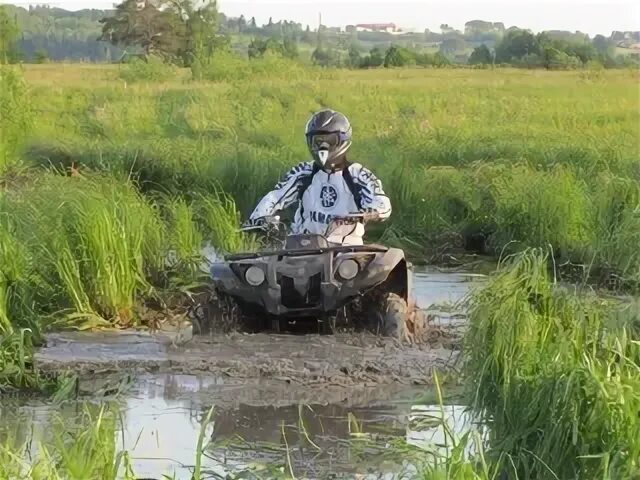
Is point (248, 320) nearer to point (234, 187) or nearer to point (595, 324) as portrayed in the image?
point (595, 324)

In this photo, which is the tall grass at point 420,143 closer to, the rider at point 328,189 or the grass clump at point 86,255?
the rider at point 328,189

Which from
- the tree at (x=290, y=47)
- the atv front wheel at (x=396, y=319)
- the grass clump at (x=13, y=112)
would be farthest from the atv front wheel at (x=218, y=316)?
the tree at (x=290, y=47)

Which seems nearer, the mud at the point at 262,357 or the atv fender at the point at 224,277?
the mud at the point at 262,357

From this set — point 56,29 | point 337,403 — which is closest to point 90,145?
point 337,403

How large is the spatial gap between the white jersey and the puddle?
179 centimetres

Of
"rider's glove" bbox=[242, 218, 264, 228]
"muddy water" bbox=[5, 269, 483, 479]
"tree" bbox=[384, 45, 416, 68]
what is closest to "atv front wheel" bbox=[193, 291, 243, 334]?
"muddy water" bbox=[5, 269, 483, 479]

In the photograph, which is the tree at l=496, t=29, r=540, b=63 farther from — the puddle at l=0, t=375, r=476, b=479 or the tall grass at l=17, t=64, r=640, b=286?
the puddle at l=0, t=375, r=476, b=479

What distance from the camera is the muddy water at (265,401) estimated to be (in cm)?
725

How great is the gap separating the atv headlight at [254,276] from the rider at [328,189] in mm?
717

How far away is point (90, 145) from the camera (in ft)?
75.1

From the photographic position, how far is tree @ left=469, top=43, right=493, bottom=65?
53.2 meters

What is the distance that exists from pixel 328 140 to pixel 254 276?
1.31m

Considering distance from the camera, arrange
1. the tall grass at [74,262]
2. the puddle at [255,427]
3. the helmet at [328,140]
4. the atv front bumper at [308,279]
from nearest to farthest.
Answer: the puddle at [255,427]
the atv front bumper at [308,279]
the tall grass at [74,262]
the helmet at [328,140]

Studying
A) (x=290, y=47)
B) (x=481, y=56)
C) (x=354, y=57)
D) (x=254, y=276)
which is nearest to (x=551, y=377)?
(x=254, y=276)
